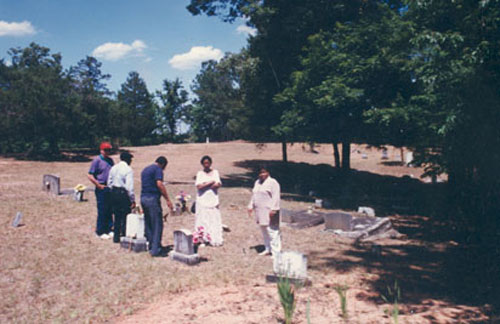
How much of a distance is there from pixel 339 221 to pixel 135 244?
5.97 meters

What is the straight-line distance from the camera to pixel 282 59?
2089 cm

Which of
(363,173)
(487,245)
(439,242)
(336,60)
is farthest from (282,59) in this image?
(487,245)

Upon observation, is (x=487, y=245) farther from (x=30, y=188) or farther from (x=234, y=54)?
(x=234, y=54)

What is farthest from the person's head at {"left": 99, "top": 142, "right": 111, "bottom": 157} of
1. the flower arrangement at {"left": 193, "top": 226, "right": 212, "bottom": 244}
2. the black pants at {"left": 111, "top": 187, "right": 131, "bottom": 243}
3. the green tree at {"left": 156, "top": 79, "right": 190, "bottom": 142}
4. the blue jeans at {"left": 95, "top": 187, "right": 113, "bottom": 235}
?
the green tree at {"left": 156, "top": 79, "right": 190, "bottom": 142}

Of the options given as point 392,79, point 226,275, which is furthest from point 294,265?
point 392,79

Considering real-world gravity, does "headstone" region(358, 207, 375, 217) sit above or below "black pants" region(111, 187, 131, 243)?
below

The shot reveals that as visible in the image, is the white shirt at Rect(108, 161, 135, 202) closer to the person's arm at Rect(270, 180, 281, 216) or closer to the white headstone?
the person's arm at Rect(270, 180, 281, 216)

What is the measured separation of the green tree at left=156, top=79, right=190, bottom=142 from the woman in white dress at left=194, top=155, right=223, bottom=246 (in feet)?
192

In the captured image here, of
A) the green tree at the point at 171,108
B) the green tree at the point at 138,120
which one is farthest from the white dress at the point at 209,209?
the green tree at the point at 171,108

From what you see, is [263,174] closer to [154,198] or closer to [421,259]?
[154,198]

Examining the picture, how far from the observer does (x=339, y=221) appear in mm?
11203

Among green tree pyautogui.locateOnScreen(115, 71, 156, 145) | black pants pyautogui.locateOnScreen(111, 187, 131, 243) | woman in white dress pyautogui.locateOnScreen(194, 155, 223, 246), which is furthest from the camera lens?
green tree pyautogui.locateOnScreen(115, 71, 156, 145)

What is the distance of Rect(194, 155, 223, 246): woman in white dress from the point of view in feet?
29.2

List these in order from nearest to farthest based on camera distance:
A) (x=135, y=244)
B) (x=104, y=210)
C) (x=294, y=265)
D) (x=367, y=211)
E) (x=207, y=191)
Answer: (x=294, y=265)
(x=135, y=244)
(x=207, y=191)
(x=104, y=210)
(x=367, y=211)
